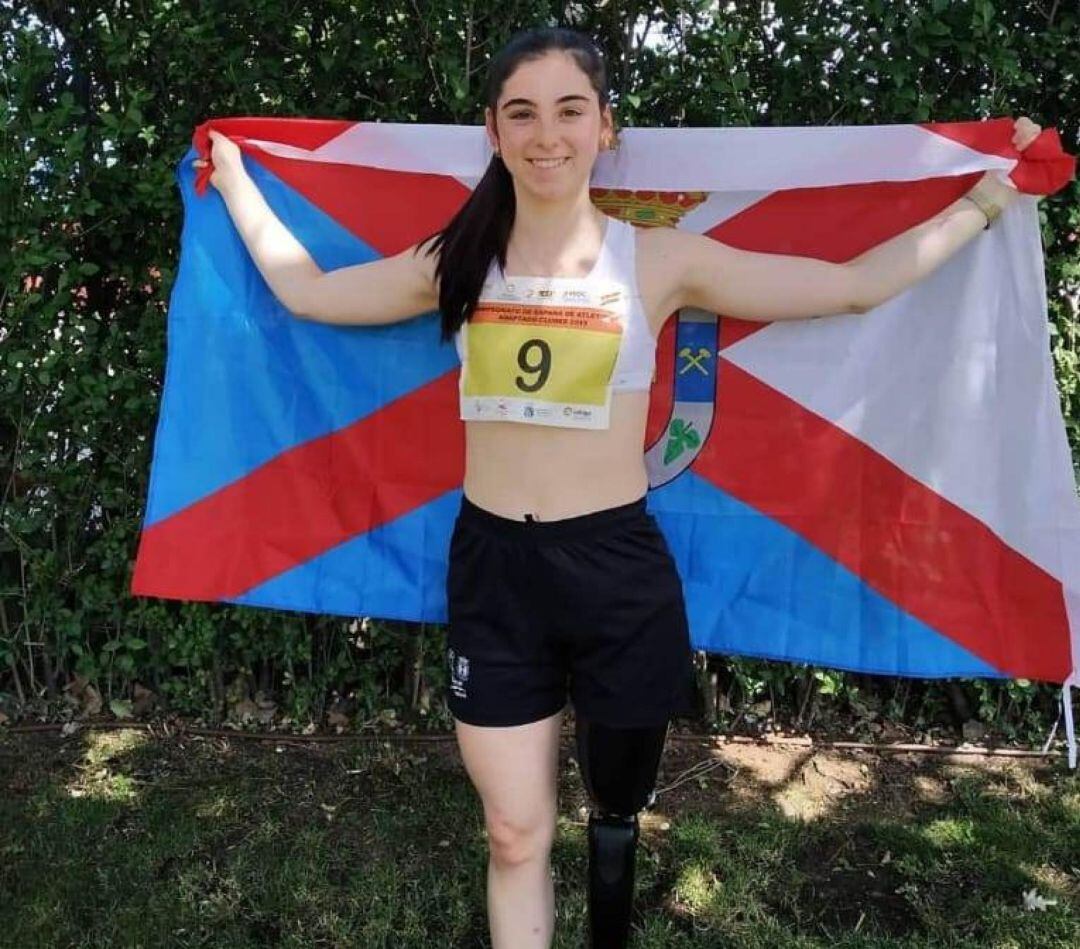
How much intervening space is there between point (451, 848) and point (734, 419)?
5.49 ft

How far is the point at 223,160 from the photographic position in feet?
9.61

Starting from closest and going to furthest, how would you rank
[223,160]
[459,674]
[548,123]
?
[548,123]
[459,674]
[223,160]

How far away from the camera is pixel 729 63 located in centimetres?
309

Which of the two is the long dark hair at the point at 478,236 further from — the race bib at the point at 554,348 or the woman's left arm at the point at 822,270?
the woman's left arm at the point at 822,270

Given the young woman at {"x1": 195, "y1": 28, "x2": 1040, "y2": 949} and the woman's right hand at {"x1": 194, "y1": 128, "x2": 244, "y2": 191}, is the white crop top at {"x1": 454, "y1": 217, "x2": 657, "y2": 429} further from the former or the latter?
the woman's right hand at {"x1": 194, "y1": 128, "x2": 244, "y2": 191}

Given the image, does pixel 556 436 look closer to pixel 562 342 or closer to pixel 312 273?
pixel 562 342

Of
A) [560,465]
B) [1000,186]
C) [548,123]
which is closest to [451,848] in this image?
[560,465]

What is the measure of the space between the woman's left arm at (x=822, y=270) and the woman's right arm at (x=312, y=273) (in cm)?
65

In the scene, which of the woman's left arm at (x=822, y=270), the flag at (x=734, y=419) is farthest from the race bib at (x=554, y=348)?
the flag at (x=734, y=419)

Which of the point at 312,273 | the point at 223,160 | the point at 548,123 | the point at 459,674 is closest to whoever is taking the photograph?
the point at 548,123

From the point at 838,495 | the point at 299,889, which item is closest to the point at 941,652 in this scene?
the point at 838,495

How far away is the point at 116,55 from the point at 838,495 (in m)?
2.57

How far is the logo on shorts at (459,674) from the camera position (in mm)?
2488

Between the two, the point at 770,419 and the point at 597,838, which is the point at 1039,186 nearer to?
the point at 770,419
